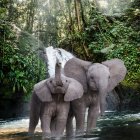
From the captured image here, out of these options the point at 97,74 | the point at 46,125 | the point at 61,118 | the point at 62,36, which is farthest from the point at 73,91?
the point at 62,36

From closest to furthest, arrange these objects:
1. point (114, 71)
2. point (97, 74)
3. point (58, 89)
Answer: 1. point (58, 89)
2. point (97, 74)
3. point (114, 71)

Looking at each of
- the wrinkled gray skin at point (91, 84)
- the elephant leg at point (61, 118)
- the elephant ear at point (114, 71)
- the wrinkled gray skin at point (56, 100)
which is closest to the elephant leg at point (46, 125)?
the wrinkled gray skin at point (56, 100)

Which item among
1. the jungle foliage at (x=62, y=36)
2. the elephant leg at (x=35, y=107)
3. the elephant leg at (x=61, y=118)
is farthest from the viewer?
the jungle foliage at (x=62, y=36)

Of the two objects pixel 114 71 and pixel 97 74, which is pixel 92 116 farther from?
pixel 114 71

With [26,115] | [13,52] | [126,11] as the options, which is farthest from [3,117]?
[126,11]

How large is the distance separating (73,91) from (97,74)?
2.33ft

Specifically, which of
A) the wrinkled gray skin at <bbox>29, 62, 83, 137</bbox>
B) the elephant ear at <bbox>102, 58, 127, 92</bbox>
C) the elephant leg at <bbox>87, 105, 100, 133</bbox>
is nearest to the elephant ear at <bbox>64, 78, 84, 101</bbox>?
the wrinkled gray skin at <bbox>29, 62, 83, 137</bbox>

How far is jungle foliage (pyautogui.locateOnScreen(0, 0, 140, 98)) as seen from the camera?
19753 mm

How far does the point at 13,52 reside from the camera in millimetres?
20188

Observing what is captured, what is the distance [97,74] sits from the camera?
30.9 feet

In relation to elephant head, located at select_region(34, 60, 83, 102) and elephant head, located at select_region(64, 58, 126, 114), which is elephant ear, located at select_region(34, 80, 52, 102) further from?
elephant head, located at select_region(64, 58, 126, 114)

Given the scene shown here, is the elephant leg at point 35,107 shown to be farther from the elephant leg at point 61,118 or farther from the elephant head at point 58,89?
the elephant leg at point 61,118

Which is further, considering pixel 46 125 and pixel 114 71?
pixel 114 71

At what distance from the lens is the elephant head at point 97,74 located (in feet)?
30.7
